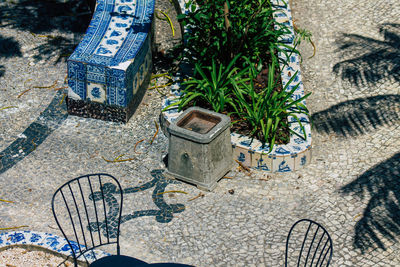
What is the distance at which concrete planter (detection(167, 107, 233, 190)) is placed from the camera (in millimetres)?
6469

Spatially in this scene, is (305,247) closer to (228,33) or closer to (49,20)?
(228,33)

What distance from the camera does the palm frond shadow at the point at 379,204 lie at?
19.4 feet

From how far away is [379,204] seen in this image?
20.7ft

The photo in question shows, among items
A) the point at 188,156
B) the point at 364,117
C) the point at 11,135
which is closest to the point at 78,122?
the point at 11,135

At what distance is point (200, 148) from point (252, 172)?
85 cm

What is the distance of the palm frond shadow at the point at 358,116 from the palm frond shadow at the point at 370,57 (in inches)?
16.3

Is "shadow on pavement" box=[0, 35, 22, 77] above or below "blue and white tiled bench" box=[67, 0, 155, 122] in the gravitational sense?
below

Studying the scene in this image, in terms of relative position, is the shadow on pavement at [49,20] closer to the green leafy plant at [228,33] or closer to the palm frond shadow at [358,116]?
the green leafy plant at [228,33]

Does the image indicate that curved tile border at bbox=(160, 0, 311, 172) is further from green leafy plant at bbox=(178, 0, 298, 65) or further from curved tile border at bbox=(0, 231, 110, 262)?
curved tile border at bbox=(0, 231, 110, 262)

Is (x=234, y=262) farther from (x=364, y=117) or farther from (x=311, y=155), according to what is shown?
(x=364, y=117)

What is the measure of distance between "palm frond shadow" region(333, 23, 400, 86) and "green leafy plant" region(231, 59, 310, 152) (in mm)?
1270

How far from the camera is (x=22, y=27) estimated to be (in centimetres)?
941

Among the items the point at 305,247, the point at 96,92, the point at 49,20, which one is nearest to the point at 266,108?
the point at 305,247

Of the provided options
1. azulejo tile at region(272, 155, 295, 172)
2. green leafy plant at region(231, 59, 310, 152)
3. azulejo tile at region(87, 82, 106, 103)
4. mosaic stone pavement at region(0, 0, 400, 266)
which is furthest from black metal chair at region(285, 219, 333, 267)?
azulejo tile at region(87, 82, 106, 103)
